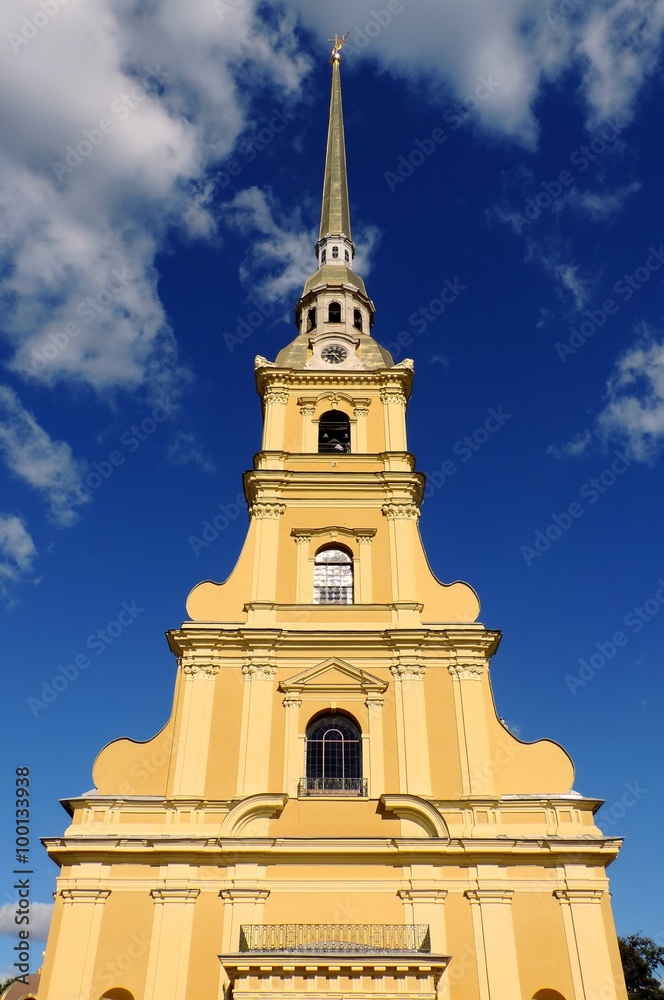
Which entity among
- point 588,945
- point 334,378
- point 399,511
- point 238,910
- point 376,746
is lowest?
point 588,945

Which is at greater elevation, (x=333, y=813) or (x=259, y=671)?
(x=259, y=671)

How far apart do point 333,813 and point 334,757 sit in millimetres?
1460

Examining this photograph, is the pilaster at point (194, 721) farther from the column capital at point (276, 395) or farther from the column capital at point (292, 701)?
the column capital at point (276, 395)

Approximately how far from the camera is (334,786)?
18.8 metres

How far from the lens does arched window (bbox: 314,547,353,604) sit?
2217 cm

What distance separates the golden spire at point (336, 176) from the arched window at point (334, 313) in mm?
6186

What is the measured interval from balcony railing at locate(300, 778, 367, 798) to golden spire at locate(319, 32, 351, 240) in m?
25.3

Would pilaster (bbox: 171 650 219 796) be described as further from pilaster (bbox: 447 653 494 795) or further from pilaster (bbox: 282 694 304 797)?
pilaster (bbox: 447 653 494 795)

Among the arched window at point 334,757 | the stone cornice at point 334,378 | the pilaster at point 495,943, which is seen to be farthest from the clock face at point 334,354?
the pilaster at point 495,943

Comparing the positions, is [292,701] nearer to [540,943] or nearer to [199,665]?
[199,665]

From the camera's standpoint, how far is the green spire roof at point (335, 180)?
36500 mm

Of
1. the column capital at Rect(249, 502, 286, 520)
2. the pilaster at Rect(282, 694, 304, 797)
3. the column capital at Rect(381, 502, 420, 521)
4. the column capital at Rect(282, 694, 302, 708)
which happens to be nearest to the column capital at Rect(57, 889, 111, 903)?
the pilaster at Rect(282, 694, 304, 797)

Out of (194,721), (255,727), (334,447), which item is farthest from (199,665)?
(334,447)

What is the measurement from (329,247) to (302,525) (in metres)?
17.0
